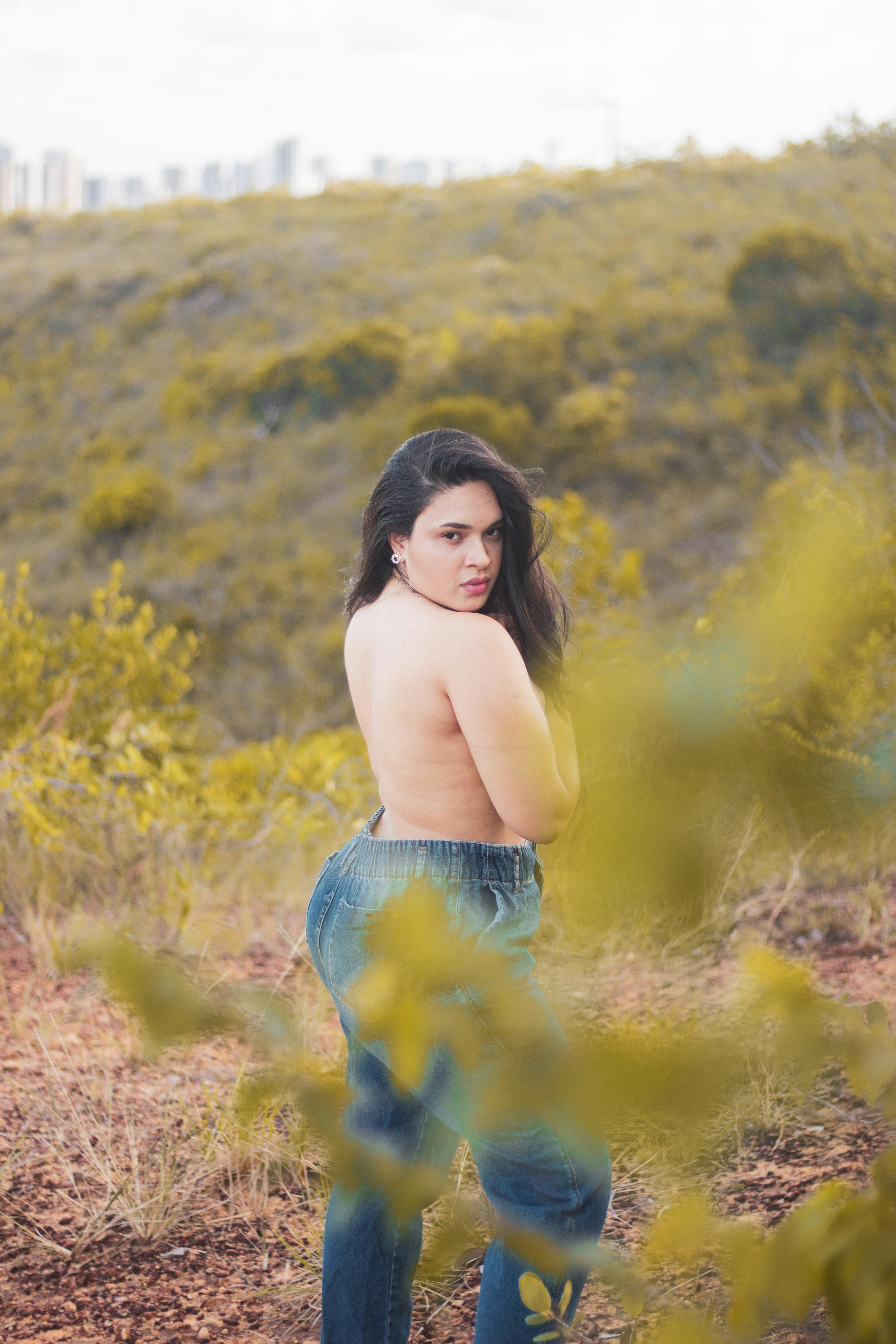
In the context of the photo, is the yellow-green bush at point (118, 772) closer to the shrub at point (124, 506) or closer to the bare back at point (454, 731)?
the bare back at point (454, 731)

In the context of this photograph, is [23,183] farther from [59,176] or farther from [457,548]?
[457,548]

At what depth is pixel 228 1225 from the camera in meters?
1.95

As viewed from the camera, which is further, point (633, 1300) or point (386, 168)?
point (386, 168)

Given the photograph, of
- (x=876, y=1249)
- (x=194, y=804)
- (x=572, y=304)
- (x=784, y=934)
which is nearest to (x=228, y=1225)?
(x=784, y=934)

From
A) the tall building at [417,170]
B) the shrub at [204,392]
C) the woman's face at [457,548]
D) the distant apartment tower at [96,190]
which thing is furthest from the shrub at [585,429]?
the distant apartment tower at [96,190]

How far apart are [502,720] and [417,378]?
46.4 ft

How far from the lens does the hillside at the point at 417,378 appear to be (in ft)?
39.6

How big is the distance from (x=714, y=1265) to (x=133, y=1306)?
0.94m

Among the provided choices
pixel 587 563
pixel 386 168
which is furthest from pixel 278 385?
pixel 386 168

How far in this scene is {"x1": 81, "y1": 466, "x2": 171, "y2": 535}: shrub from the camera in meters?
14.2

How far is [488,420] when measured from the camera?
1303 centimetres

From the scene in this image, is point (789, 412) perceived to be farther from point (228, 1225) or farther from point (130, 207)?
point (130, 207)

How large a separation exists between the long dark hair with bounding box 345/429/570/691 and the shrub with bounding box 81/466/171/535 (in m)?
13.6

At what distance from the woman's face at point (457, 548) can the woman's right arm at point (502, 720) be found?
89 mm
